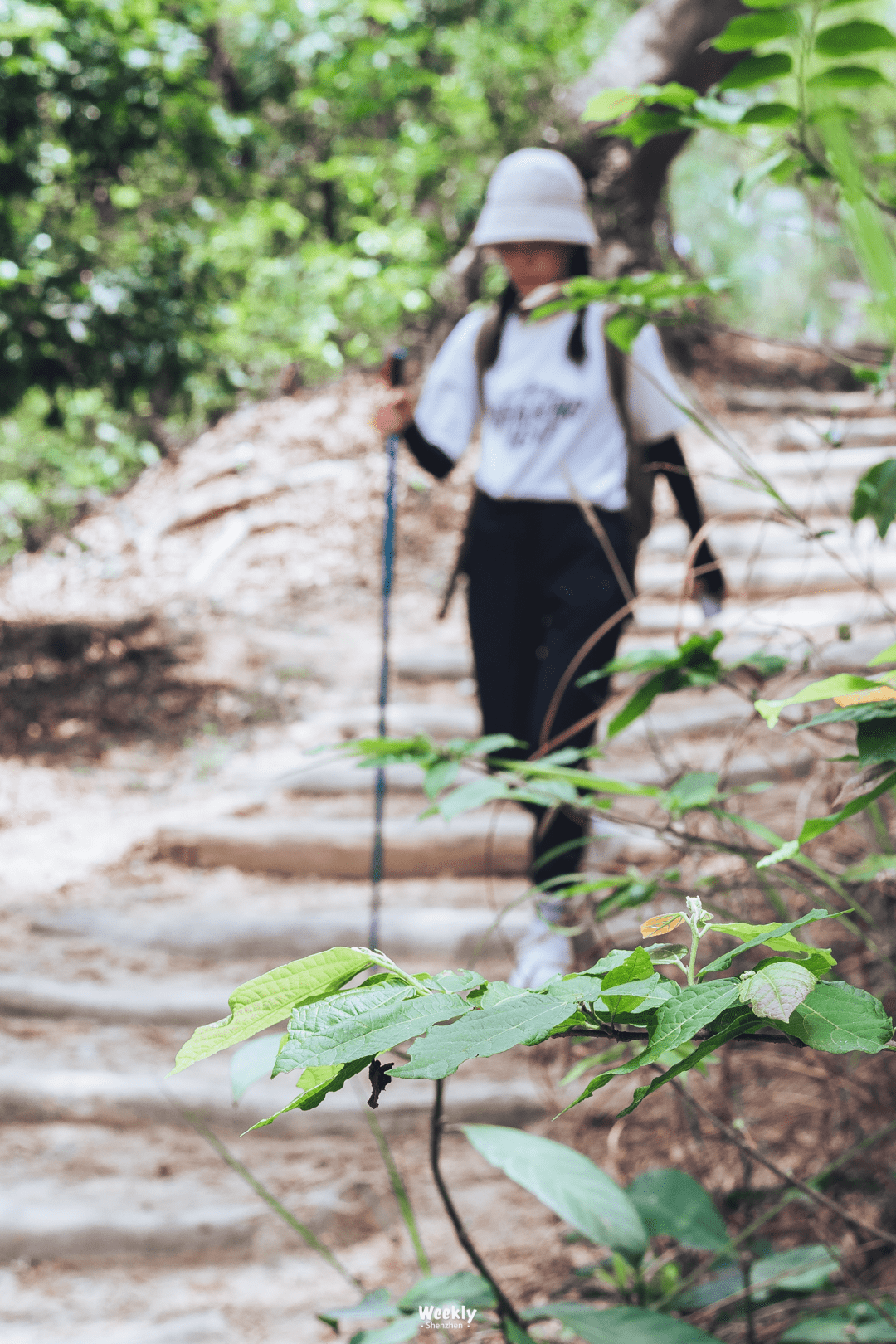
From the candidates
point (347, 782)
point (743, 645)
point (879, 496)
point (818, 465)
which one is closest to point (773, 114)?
point (879, 496)

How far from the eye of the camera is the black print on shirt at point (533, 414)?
2.14 meters

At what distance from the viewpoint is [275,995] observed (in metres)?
0.47

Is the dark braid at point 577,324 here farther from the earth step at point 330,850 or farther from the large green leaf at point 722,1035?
the large green leaf at point 722,1035

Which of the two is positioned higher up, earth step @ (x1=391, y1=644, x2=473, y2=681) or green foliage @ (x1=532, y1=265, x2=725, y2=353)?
green foliage @ (x1=532, y1=265, x2=725, y2=353)

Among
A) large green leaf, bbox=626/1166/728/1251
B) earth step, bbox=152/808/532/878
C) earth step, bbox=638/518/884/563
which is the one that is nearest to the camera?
large green leaf, bbox=626/1166/728/1251

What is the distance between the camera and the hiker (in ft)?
6.80

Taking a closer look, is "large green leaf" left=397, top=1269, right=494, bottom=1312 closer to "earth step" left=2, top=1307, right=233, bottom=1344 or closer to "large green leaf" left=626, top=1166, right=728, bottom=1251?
"large green leaf" left=626, top=1166, right=728, bottom=1251

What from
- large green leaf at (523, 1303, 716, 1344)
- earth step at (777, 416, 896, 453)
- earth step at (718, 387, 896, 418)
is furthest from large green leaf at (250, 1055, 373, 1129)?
earth step at (718, 387, 896, 418)

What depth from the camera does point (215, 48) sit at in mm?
7625

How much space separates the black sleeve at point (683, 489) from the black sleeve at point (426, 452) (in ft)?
1.63

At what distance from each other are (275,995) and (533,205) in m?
1.99

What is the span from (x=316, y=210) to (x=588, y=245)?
21.5 ft

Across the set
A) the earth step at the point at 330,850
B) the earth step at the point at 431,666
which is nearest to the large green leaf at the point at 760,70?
the earth step at the point at 330,850

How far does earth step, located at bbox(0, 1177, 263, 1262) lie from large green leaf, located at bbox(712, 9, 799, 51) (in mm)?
2040
